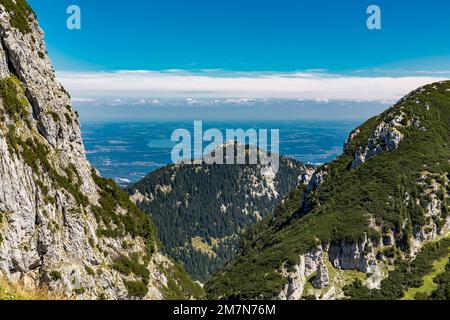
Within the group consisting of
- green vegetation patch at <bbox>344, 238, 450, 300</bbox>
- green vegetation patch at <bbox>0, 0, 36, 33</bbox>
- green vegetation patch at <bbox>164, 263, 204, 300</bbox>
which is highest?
green vegetation patch at <bbox>0, 0, 36, 33</bbox>

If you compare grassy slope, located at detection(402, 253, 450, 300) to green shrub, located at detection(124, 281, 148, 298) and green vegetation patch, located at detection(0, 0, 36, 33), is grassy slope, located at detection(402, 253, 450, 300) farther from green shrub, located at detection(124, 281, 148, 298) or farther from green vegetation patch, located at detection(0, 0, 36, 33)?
green vegetation patch, located at detection(0, 0, 36, 33)

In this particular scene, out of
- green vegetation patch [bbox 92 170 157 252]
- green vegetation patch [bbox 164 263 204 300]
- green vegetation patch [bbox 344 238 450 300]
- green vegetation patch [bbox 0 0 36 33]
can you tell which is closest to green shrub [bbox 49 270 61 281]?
green vegetation patch [bbox 92 170 157 252]

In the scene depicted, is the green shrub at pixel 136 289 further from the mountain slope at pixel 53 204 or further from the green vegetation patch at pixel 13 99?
the green vegetation patch at pixel 13 99

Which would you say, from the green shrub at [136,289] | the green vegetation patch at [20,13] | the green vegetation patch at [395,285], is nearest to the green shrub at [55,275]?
the green shrub at [136,289]

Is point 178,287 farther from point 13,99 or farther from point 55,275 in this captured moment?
point 13,99

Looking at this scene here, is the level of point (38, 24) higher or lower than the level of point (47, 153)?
higher

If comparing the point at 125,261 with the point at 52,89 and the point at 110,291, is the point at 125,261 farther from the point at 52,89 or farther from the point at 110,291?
the point at 52,89
